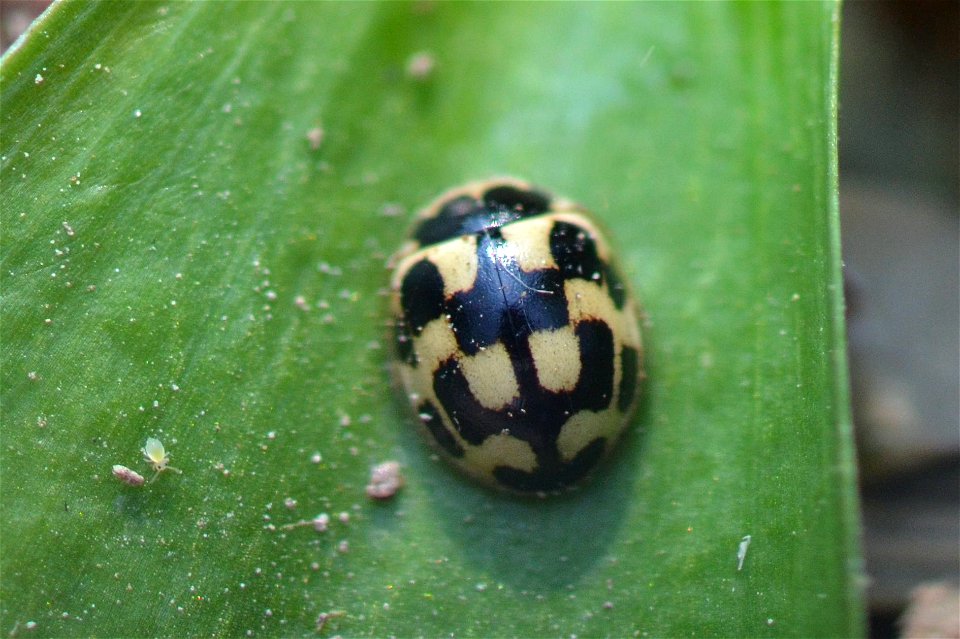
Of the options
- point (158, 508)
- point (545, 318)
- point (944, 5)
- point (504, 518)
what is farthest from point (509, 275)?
point (944, 5)

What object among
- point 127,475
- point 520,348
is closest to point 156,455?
point 127,475

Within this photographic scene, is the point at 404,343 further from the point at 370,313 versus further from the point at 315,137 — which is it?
the point at 315,137

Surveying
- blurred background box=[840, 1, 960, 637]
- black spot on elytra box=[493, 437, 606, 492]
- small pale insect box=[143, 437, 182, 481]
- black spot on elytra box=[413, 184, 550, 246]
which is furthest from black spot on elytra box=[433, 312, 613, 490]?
blurred background box=[840, 1, 960, 637]

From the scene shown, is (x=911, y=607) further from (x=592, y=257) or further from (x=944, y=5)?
(x=944, y=5)

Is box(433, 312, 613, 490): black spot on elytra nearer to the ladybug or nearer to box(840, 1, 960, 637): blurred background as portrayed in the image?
the ladybug

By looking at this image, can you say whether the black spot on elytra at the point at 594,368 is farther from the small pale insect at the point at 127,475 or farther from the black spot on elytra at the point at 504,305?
the small pale insect at the point at 127,475

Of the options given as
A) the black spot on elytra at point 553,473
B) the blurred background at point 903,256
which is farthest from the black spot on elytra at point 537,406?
the blurred background at point 903,256
